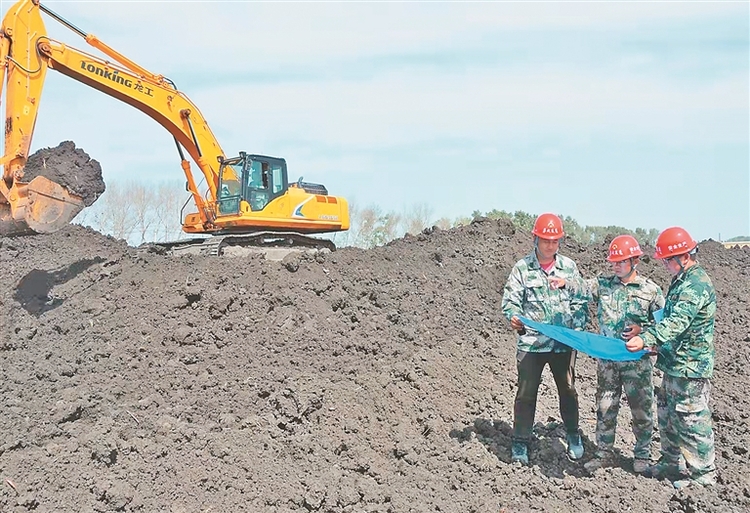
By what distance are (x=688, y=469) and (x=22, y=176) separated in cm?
835

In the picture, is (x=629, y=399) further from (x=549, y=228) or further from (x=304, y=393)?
(x=304, y=393)

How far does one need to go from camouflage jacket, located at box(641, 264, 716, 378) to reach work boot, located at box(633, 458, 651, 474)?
2.49 ft

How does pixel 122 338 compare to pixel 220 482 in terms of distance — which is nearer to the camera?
pixel 220 482

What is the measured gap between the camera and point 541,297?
5254 millimetres

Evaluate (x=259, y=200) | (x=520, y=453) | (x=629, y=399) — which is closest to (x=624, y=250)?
(x=629, y=399)

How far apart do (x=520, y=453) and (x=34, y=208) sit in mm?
6900

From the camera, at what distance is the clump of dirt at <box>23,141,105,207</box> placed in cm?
941

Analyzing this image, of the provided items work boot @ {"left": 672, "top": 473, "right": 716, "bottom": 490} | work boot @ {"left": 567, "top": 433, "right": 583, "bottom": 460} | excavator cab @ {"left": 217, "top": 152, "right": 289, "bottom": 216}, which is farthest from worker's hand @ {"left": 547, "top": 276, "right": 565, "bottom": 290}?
excavator cab @ {"left": 217, "top": 152, "right": 289, "bottom": 216}

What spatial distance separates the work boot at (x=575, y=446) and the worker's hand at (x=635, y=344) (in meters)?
0.96

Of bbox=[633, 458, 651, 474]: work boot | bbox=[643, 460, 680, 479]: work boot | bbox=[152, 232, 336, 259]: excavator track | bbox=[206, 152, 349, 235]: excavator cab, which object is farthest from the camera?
bbox=[206, 152, 349, 235]: excavator cab

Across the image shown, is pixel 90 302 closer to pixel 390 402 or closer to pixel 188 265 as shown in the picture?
pixel 188 265

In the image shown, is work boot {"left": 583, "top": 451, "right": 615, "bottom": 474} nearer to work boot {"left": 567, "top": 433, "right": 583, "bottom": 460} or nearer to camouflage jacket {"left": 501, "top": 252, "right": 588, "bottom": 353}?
work boot {"left": 567, "top": 433, "right": 583, "bottom": 460}

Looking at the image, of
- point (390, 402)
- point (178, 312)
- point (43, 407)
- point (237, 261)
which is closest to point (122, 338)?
point (178, 312)

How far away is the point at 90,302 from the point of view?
8969 millimetres
